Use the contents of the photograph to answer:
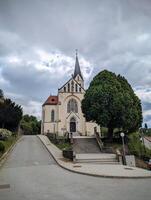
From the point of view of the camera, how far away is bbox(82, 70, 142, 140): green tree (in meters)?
28.6

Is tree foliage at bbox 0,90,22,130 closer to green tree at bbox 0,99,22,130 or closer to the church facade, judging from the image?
green tree at bbox 0,99,22,130

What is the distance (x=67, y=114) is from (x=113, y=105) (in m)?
22.7

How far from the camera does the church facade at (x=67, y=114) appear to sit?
162 feet

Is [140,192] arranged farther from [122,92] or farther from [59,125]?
[59,125]

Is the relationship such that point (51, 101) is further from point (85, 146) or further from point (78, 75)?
point (85, 146)

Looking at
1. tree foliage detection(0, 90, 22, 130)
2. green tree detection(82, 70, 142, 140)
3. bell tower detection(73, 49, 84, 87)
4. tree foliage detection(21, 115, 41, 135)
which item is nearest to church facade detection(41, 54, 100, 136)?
bell tower detection(73, 49, 84, 87)

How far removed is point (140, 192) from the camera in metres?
8.47

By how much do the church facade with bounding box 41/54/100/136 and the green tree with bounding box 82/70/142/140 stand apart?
17.7 meters

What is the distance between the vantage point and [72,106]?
2020 inches

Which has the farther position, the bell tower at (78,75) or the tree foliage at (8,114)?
the bell tower at (78,75)

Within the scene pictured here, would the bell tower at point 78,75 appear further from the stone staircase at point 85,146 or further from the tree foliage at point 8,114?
the stone staircase at point 85,146

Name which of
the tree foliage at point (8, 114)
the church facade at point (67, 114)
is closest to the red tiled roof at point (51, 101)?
the church facade at point (67, 114)

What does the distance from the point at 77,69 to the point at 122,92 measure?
3348 centimetres

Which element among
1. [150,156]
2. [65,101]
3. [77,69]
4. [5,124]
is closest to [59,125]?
[65,101]
